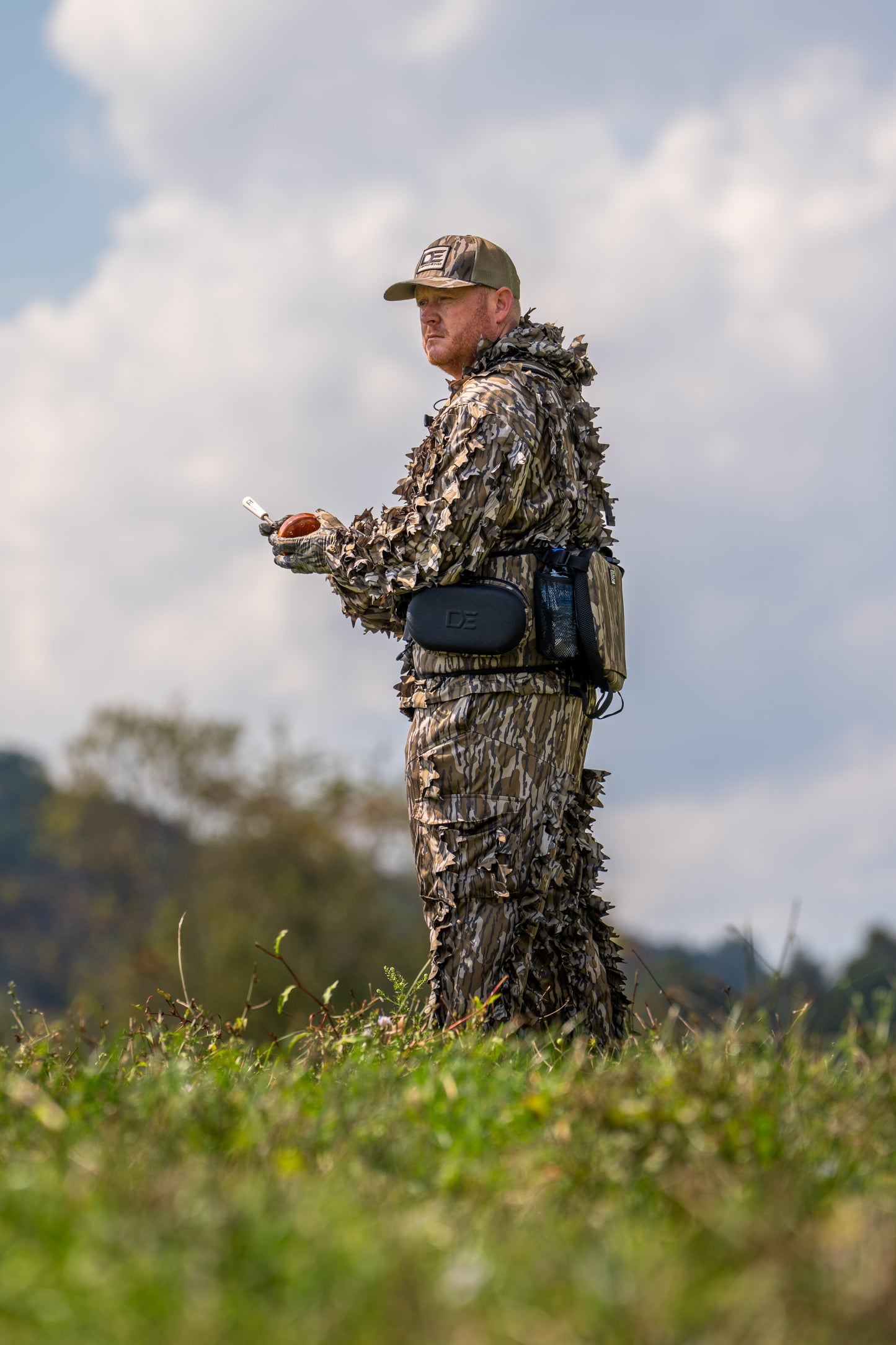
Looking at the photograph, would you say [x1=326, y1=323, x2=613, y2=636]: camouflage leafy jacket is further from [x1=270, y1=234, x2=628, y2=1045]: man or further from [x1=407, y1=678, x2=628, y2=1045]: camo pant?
[x1=407, y1=678, x2=628, y2=1045]: camo pant

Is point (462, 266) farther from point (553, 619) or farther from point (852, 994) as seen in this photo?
point (852, 994)

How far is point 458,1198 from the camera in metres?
2.75

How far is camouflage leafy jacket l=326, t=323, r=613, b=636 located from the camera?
16.7 ft

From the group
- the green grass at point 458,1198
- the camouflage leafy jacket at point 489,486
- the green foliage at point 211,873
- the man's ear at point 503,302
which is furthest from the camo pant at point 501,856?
the green foliage at point 211,873

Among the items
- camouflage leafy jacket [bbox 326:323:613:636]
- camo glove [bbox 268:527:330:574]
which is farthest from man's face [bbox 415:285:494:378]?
camo glove [bbox 268:527:330:574]

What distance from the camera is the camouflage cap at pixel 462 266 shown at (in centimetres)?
550

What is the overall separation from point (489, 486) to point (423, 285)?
1.04 metres

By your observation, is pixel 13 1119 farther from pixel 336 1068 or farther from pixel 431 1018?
pixel 431 1018

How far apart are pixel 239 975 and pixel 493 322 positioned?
28.9 m

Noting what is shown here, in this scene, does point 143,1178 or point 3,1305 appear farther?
point 143,1178

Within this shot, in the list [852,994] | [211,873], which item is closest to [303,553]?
[852,994]

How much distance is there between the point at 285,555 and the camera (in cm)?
571

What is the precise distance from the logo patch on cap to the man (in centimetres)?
12

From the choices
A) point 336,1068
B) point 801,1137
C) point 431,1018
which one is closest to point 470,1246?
point 801,1137
